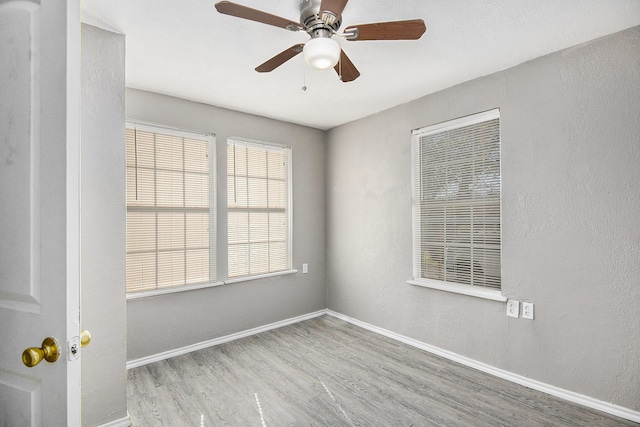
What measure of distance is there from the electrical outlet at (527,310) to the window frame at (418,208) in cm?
14

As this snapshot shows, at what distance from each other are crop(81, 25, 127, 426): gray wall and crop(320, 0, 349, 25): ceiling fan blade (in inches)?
55.8

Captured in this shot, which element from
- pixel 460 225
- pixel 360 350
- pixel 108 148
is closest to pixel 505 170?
pixel 460 225

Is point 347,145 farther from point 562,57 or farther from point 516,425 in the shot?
point 516,425

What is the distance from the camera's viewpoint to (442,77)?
275 cm

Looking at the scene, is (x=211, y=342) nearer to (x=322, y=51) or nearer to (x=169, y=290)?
(x=169, y=290)

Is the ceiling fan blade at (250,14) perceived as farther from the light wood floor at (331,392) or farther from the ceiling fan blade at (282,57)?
the light wood floor at (331,392)

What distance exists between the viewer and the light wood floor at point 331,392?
2.09m

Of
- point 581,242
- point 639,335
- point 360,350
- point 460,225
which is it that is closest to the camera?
point 639,335

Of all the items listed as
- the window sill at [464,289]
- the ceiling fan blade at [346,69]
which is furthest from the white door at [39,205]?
the window sill at [464,289]

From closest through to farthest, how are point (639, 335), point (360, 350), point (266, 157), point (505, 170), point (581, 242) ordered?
point (639, 335) < point (581, 242) < point (505, 170) < point (360, 350) < point (266, 157)

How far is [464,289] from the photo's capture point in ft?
9.41

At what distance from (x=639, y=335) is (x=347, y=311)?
2692 millimetres

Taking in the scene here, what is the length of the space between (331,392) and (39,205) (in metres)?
2.23

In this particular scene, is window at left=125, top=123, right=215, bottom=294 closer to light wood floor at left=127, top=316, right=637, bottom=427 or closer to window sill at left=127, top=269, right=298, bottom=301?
window sill at left=127, top=269, right=298, bottom=301
